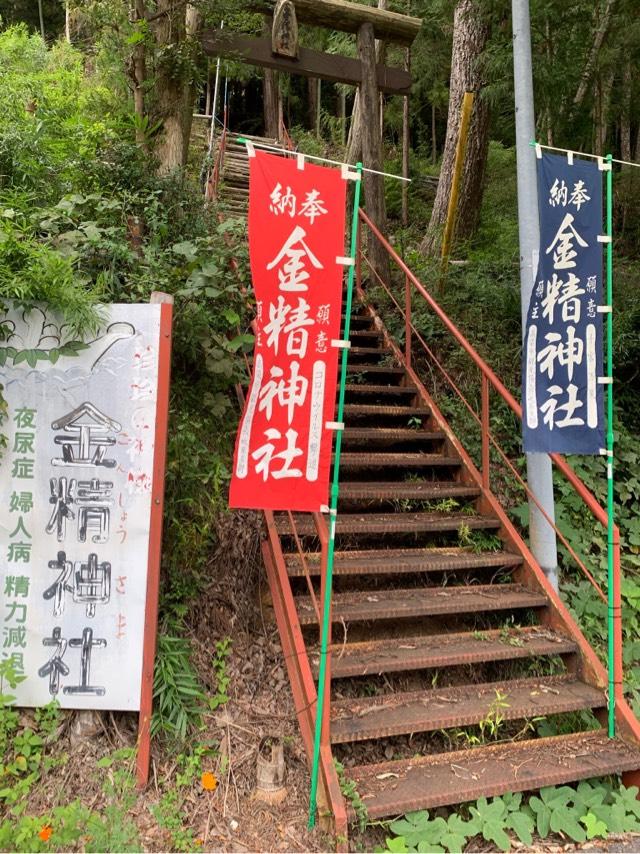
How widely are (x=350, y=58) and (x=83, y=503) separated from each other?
6136 millimetres

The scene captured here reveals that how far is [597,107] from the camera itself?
988 cm

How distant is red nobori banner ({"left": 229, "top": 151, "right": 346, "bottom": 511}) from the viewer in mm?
2729

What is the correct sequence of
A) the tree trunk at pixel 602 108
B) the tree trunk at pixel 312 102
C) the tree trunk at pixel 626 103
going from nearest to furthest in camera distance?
the tree trunk at pixel 602 108 → the tree trunk at pixel 626 103 → the tree trunk at pixel 312 102

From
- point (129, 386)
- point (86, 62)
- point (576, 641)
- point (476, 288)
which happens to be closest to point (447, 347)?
point (476, 288)

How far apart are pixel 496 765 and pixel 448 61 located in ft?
49.8

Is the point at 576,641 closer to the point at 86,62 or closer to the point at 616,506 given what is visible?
the point at 616,506

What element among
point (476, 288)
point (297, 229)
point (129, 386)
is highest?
point (476, 288)

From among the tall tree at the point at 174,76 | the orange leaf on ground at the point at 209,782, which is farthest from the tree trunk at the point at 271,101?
the orange leaf on ground at the point at 209,782

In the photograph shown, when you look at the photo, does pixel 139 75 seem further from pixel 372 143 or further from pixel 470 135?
pixel 470 135

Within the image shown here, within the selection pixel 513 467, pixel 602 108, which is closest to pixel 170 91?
pixel 513 467

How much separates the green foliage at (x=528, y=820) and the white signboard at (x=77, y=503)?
4.61ft

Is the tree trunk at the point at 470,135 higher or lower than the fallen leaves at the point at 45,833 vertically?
higher

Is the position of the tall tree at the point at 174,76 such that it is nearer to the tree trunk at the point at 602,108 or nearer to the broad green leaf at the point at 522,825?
the broad green leaf at the point at 522,825

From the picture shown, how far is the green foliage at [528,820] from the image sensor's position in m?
2.58
